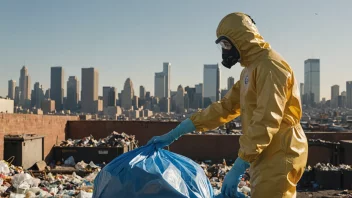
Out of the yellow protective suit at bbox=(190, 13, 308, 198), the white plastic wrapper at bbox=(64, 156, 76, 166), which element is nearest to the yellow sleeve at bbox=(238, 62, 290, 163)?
the yellow protective suit at bbox=(190, 13, 308, 198)

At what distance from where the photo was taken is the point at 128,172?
3008mm

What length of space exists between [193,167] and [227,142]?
1075cm

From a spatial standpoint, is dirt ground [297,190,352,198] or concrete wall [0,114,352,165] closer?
dirt ground [297,190,352,198]

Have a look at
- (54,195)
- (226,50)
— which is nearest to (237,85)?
(226,50)

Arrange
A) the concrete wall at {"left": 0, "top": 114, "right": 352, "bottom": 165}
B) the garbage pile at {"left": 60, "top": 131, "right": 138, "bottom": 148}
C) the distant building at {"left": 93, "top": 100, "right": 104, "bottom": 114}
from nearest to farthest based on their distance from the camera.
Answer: the concrete wall at {"left": 0, "top": 114, "right": 352, "bottom": 165} → the garbage pile at {"left": 60, "top": 131, "right": 138, "bottom": 148} → the distant building at {"left": 93, "top": 100, "right": 104, "bottom": 114}

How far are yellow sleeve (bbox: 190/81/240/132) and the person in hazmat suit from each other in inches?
14.2

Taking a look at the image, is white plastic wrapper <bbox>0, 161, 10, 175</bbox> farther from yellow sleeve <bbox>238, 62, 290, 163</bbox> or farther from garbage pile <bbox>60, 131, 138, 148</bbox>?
yellow sleeve <bbox>238, 62, 290, 163</bbox>

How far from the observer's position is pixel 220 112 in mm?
3189

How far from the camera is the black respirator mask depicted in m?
2.67

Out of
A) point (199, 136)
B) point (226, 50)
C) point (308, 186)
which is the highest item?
point (226, 50)

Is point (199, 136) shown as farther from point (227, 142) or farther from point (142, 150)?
point (142, 150)

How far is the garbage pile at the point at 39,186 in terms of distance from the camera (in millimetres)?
6888

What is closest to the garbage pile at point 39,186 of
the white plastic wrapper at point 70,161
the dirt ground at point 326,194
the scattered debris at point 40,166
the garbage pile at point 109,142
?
the scattered debris at point 40,166

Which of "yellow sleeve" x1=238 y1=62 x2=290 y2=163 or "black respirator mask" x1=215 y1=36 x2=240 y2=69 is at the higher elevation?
"black respirator mask" x1=215 y1=36 x2=240 y2=69
